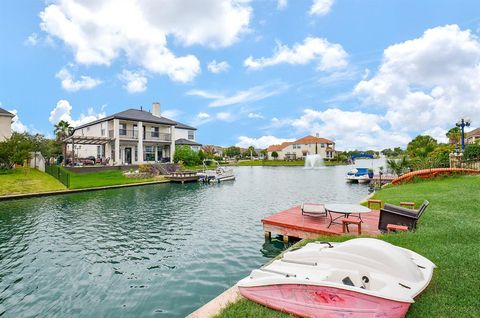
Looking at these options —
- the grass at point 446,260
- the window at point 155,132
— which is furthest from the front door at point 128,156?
the grass at point 446,260

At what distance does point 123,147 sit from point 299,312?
1577 inches

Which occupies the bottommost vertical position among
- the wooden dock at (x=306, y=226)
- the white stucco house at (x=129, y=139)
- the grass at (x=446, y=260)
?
the wooden dock at (x=306, y=226)

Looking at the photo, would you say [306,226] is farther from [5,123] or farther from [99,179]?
[5,123]

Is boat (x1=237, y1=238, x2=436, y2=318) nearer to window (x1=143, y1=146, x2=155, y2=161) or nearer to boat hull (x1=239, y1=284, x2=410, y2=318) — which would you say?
boat hull (x1=239, y1=284, x2=410, y2=318)

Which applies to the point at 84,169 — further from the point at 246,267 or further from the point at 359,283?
the point at 359,283

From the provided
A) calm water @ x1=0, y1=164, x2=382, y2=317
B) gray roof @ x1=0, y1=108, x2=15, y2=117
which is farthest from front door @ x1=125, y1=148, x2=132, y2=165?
calm water @ x1=0, y1=164, x2=382, y2=317

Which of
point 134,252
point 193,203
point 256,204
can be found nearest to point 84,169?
point 193,203

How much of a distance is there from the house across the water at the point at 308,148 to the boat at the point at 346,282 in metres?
95.7

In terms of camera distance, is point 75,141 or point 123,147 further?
point 123,147

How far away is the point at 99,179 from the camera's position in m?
29.0

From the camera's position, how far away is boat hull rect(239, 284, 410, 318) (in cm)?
354

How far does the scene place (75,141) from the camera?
35.4 metres

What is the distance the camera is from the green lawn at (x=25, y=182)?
2130 centimetres

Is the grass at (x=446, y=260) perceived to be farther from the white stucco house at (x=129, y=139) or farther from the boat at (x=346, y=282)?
the white stucco house at (x=129, y=139)
